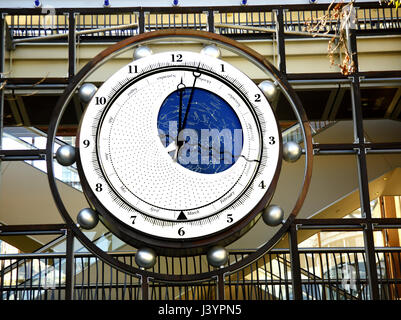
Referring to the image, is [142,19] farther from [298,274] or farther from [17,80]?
[298,274]

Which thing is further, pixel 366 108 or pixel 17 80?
pixel 366 108

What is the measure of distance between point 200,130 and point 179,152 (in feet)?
0.77

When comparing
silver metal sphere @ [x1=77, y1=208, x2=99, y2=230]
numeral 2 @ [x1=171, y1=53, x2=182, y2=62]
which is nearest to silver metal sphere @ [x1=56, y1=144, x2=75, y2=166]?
→ silver metal sphere @ [x1=77, y1=208, x2=99, y2=230]

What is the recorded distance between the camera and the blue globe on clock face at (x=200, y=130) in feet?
18.5

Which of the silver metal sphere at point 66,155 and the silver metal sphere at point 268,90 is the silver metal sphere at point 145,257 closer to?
the silver metal sphere at point 66,155

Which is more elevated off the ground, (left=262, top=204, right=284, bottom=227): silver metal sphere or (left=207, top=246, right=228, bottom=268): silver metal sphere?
(left=262, top=204, right=284, bottom=227): silver metal sphere

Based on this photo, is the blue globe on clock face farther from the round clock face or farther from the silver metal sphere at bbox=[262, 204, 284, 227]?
the silver metal sphere at bbox=[262, 204, 284, 227]

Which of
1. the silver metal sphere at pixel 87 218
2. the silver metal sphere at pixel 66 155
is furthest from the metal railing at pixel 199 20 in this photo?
the silver metal sphere at pixel 87 218

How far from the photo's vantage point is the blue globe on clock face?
18.5 feet

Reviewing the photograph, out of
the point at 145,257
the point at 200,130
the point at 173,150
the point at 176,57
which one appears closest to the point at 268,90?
the point at 200,130

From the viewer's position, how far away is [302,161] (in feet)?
30.5
